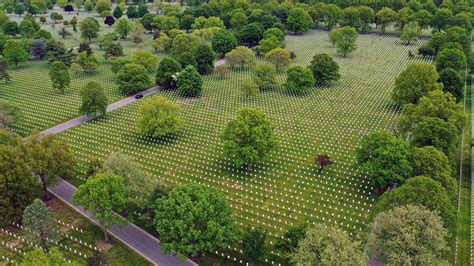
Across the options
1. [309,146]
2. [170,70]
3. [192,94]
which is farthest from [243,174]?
[170,70]

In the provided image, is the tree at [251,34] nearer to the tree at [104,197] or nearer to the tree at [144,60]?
the tree at [144,60]

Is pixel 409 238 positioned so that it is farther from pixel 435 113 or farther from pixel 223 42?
pixel 223 42

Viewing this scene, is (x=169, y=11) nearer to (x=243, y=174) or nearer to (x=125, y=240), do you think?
(x=243, y=174)

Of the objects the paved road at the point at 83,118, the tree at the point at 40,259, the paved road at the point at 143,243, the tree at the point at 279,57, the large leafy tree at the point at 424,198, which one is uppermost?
the tree at the point at 40,259

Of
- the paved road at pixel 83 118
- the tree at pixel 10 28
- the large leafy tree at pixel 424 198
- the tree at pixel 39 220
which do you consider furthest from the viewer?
the tree at pixel 10 28

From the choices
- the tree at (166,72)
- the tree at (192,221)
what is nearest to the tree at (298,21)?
the tree at (166,72)

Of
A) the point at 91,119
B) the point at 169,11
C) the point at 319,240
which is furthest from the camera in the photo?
the point at 169,11
